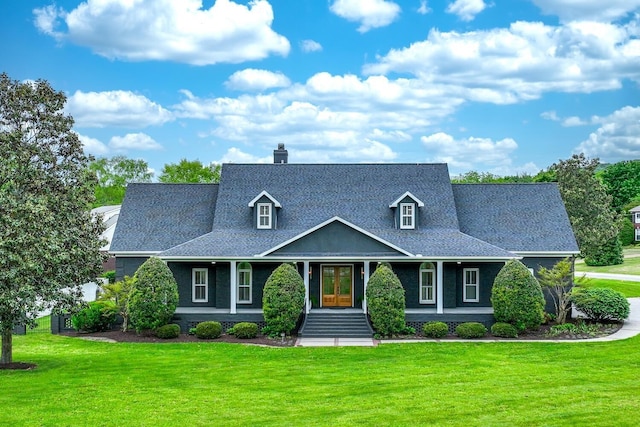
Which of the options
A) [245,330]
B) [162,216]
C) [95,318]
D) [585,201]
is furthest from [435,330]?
[585,201]

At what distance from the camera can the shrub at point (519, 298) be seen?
30750 mm

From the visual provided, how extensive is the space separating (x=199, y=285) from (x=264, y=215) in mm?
4869

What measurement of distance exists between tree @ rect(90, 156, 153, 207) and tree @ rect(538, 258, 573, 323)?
271 feet

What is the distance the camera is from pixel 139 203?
38.5m

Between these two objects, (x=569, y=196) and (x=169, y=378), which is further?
(x=569, y=196)

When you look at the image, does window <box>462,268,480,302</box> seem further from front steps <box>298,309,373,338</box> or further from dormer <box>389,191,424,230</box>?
front steps <box>298,309,373,338</box>

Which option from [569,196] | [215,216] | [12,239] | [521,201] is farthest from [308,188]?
[569,196]

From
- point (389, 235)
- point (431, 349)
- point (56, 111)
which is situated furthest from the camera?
point (389, 235)

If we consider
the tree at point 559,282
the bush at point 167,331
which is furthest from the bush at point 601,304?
the bush at point 167,331

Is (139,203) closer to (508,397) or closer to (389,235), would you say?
(389,235)

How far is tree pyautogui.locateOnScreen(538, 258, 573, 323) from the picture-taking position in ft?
108

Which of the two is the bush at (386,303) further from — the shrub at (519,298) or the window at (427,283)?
the shrub at (519,298)

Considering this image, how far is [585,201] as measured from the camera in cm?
Answer: 5719

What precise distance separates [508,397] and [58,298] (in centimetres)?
1501
